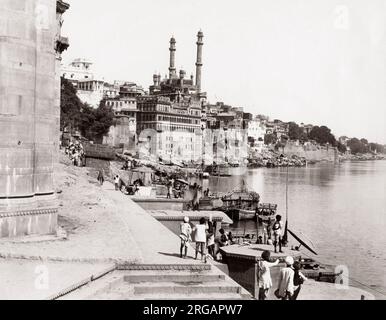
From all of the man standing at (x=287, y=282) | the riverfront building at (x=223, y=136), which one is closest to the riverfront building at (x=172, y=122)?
the riverfront building at (x=223, y=136)

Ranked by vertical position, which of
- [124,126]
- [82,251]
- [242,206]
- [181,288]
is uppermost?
[124,126]

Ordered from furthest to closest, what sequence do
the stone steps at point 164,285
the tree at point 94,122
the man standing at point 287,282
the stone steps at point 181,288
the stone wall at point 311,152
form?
the stone wall at point 311,152 → the tree at point 94,122 → the stone steps at point 181,288 → the stone steps at point 164,285 → the man standing at point 287,282

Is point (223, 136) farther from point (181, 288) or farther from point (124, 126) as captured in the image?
point (181, 288)

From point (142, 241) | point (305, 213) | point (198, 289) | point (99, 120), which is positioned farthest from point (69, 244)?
point (99, 120)

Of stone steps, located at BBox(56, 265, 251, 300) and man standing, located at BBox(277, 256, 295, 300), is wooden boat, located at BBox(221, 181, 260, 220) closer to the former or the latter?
stone steps, located at BBox(56, 265, 251, 300)

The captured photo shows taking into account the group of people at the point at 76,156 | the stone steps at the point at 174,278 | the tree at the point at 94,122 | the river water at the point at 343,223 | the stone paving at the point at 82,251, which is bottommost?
the river water at the point at 343,223

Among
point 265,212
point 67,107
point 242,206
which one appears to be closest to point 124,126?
point 67,107

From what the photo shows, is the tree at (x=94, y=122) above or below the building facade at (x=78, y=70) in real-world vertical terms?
below

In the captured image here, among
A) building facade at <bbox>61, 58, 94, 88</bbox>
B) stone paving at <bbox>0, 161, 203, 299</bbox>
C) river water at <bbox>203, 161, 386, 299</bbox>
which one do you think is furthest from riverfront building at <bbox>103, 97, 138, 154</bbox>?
stone paving at <bbox>0, 161, 203, 299</bbox>

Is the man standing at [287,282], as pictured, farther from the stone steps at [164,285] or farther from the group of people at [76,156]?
the group of people at [76,156]

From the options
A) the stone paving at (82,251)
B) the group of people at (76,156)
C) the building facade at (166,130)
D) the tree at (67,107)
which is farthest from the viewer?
the building facade at (166,130)
